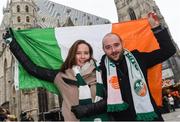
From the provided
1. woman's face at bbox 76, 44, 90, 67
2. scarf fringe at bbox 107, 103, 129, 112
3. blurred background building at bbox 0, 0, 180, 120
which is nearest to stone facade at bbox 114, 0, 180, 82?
blurred background building at bbox 0, 0, 180, 120

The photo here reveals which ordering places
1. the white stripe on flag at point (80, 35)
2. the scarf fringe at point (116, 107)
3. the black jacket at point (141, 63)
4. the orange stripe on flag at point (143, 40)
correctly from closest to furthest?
the scarf fringe at point (116, 107) → the black jacket at point (141, 63) → the orange stripe on flag at point (143, 40) → the white stripe on flag at point (80, 35)

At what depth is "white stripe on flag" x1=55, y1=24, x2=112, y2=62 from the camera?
464 cm

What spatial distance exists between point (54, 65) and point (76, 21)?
4958 cm

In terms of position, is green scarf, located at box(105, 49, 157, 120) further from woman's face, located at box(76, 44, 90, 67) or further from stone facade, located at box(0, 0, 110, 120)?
stone facade, located at box(0, 0, 110, 120)

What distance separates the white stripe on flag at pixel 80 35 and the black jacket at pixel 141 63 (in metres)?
0.51

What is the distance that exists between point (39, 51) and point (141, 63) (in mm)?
1415

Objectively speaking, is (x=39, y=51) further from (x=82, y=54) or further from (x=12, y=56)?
(x=12, y=56)

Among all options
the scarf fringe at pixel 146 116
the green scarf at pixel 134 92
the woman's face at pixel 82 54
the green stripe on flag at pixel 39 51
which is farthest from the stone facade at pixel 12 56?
the scarf fringe at pixel 146 116

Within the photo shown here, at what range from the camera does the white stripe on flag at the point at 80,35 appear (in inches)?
183

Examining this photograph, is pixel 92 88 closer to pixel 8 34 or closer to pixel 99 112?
pixel 99 112

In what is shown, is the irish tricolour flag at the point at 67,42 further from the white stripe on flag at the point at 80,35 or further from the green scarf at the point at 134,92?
the green scarf at the point at 134,92


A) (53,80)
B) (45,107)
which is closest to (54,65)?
(53,80)

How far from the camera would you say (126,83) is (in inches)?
159

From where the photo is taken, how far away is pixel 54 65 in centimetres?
451
